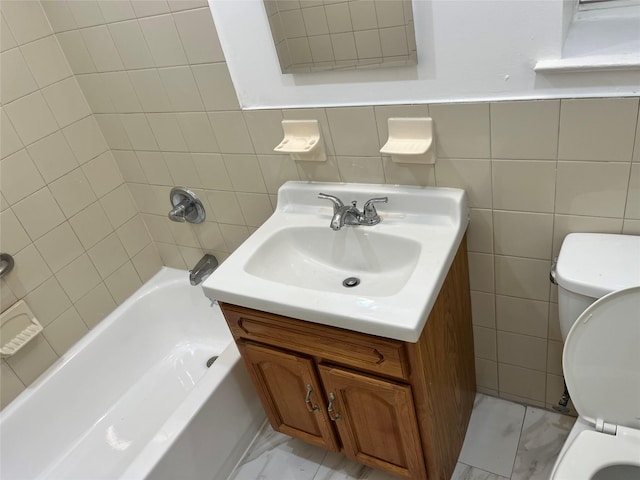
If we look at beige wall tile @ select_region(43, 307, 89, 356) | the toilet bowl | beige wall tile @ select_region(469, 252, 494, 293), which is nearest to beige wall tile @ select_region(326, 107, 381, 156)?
beige wall tile @ select_region(469, 252, 494, 293)

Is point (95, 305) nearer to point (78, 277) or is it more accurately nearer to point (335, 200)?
point (78, 277)

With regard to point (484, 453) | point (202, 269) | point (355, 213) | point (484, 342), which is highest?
point (355, 213)

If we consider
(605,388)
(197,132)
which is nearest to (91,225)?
(197,132)

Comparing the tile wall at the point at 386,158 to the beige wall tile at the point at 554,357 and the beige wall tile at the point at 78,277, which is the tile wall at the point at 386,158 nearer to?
the beige wall tile at the point at 554,357

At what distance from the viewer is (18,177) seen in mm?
1606

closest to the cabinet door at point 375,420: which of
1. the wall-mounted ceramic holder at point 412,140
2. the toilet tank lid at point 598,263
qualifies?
the toilet tank lid at point 598,263

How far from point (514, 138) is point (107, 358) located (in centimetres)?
172

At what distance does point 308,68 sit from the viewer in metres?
1.29

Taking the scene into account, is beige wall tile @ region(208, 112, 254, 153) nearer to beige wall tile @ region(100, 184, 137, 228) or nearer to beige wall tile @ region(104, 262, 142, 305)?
beige wall tile @ region(100, 184, 137, 228)

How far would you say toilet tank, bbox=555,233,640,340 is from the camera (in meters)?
1.04

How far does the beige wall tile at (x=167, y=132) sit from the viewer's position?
1.63 meters

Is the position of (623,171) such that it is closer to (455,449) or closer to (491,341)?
(491,341)

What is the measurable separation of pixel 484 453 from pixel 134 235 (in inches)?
63.4

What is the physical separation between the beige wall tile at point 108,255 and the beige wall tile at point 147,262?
69 mm
